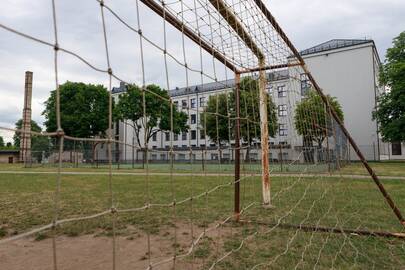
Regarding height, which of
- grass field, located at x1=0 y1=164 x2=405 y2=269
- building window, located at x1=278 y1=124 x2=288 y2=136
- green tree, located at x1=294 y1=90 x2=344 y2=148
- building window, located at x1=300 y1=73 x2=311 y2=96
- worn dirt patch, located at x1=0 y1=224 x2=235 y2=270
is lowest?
grass field, located at x1=0 y1=164 x2=405 y2=269

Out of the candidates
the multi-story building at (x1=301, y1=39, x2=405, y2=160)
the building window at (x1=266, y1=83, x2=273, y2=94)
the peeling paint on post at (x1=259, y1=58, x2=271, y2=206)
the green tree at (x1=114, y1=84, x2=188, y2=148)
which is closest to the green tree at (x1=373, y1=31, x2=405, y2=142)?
the multi-story building at (x1=301, y1=39, x2=405, y2=160)

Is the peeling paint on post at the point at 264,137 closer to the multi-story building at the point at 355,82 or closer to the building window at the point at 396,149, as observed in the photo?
the multi-story building at the point at 355,82

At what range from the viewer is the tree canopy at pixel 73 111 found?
8.68 ft

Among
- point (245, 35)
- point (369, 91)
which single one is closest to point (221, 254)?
point (245, 35)

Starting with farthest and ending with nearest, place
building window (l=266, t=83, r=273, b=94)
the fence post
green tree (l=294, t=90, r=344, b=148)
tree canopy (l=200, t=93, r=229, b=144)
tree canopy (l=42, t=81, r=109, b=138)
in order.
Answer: green tree (l=294, t=90, r=344, b=148)
building window (l=266, t=83, r=273, b=94)
the fence post
tree canopy (l=200, t=93, r=229, b=144)
tree canopy (l=42, t=81, r=109, b=138)

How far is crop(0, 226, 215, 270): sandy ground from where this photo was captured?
274 centimetres

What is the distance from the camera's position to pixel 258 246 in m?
3.34

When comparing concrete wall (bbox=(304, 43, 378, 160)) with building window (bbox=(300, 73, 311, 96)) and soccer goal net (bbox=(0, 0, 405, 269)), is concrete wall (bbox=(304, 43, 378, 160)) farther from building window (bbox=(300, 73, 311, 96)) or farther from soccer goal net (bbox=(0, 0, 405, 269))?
soccer goal net (bbox=(0, 0, 405, 269))

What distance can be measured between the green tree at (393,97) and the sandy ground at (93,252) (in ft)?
78.4

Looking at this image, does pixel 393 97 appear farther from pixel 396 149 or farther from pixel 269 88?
pixel 269 88

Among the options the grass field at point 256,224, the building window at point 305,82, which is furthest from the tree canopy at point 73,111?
the building window at point 305,82

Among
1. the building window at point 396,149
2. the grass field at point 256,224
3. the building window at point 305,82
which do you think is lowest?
the grass field at point 256,224

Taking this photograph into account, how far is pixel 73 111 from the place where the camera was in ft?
45.6

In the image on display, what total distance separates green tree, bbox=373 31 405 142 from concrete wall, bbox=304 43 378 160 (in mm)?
2684
